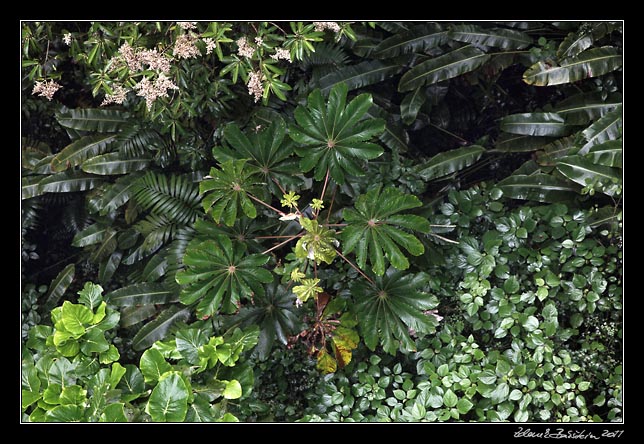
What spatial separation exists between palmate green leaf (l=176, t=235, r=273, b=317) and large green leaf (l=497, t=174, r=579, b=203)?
122cm

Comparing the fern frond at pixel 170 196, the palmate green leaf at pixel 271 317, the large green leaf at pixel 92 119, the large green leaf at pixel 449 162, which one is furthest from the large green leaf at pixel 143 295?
the large green leaf at pixel 449 162

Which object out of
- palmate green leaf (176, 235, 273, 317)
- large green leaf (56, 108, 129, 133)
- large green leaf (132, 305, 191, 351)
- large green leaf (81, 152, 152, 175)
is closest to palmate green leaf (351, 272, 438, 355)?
palmate green leaf (176, 235, 273, 317)

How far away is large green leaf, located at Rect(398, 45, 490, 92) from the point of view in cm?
258

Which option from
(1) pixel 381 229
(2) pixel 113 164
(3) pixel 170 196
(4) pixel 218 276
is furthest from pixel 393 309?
(2) pixel 113 164

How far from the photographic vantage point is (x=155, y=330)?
8.93 ft

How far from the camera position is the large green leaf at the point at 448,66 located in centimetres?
258

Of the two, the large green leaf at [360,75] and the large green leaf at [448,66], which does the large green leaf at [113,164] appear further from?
the large green leaf at [448,66]

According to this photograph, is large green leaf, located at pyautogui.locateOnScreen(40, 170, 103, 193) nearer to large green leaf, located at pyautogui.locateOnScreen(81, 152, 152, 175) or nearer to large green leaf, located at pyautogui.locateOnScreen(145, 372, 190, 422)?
large green leaf, located at pyautogui.locateOnScreen(81, 152, 152, 175)

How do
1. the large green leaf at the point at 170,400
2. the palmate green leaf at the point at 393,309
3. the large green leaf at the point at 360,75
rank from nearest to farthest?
the large green leaf at the point at 170,400, the palmate green leaf at the point at 393,309, the large green leaf at the point at 360,75

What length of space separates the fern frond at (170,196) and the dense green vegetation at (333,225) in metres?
0.01

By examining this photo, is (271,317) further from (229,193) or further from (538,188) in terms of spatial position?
(538,188)

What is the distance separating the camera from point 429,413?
221 centimetres
